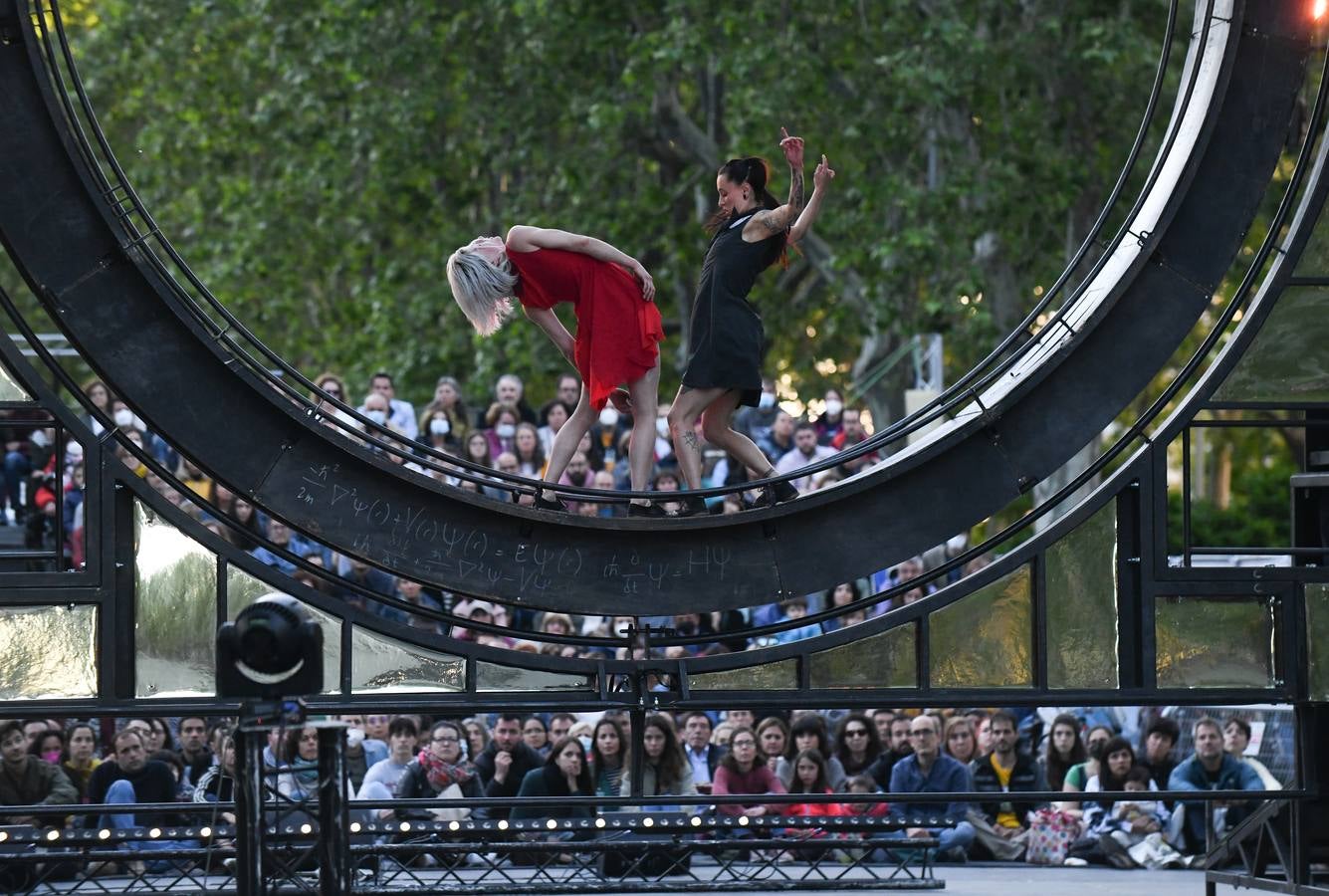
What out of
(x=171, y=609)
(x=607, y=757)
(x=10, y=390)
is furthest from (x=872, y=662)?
(x=607, y=757)

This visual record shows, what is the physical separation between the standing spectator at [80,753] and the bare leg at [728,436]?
19.2 ft

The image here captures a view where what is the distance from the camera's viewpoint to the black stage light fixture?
23.2 ft

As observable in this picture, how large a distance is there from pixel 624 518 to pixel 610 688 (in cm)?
79

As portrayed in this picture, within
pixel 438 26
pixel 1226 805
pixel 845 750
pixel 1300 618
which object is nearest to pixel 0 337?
pixel 1300 618

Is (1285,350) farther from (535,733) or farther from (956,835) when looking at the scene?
(535,733)

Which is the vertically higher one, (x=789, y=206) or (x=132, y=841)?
(x=789, y=206)

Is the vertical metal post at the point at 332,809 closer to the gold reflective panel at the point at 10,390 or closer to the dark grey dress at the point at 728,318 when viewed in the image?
the gold reflective panel at the point at 10,390

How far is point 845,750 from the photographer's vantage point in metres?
14.0

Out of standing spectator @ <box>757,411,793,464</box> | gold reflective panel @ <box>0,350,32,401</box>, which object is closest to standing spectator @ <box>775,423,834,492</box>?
standing spectator @ <box>757,411,793,464</box>

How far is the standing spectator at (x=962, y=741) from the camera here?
554 inches

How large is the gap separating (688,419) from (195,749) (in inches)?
231

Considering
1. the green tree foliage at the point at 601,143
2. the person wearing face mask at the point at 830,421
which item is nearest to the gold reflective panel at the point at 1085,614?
the person wearing face mask at the point at 830,421

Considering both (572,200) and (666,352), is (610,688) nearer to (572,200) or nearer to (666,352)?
(572,200)

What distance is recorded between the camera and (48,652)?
8172mm
